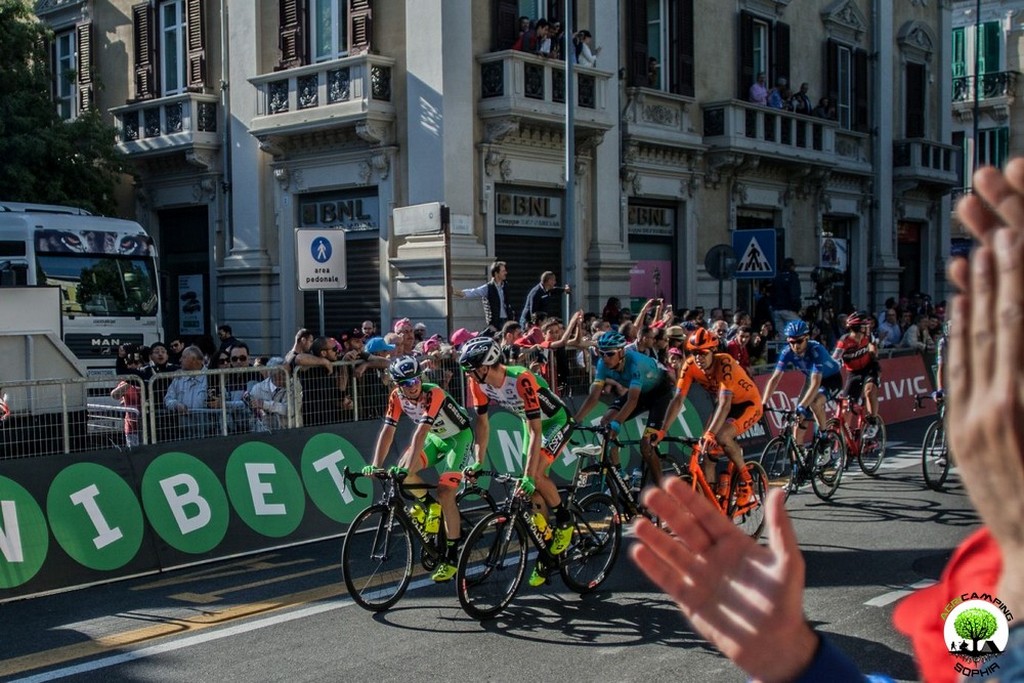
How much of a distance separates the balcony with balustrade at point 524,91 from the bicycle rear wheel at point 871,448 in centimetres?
800

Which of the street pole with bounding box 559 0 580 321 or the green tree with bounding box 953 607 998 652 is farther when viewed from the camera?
the street pole with bounding box 559 0 580 321

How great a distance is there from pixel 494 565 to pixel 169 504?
3246 mm

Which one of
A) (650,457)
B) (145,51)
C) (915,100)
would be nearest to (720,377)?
(650,457)

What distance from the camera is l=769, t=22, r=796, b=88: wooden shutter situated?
27.0 meters

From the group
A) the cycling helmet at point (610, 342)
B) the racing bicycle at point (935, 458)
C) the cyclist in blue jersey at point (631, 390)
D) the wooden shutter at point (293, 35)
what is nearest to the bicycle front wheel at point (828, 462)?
the racing bicycle at point (935, 458)

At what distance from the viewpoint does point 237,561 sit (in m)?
9.65

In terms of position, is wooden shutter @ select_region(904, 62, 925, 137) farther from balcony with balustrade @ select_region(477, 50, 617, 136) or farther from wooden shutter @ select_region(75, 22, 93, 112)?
wooden shutter @ select_region(75, 22, 93, 112)

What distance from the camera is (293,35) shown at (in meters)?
21.4

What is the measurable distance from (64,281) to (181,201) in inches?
249

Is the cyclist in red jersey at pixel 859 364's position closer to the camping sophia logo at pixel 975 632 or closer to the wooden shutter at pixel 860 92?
the camping sophia logo at pixel 975 632

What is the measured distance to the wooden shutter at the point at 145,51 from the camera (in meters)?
24.5

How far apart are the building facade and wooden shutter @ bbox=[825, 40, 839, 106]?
8cm

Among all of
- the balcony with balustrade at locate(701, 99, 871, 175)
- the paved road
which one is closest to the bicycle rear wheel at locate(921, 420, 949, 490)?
the paved road

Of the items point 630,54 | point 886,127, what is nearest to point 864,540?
point 630,54
